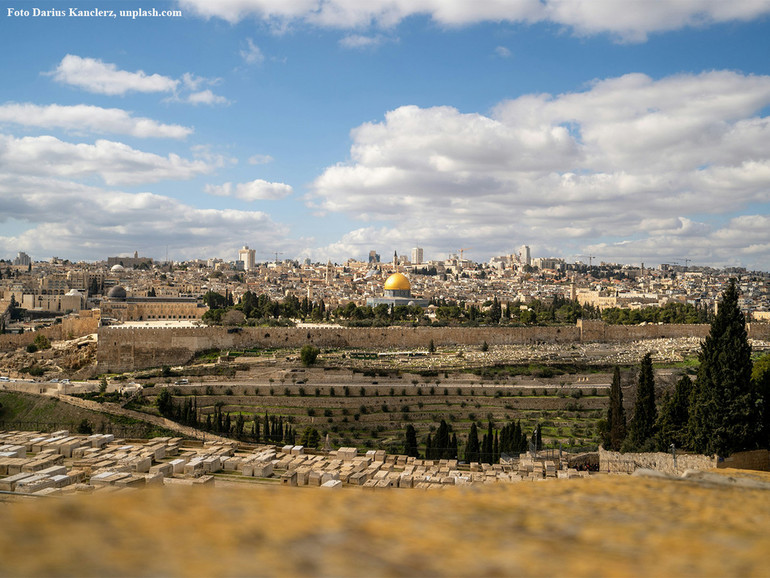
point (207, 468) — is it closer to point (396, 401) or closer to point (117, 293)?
point (396, 401)

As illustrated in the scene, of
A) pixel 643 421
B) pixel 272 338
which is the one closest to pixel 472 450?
pixel 643 421

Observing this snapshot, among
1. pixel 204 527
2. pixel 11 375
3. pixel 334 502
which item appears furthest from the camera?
pixel 11 375

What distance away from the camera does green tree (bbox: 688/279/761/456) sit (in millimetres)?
13039

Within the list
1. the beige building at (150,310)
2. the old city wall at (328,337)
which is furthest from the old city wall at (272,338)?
the beige building at (150,310)

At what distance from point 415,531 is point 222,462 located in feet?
42.3

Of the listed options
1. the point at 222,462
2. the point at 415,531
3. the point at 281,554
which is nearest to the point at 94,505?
the point at 281,554

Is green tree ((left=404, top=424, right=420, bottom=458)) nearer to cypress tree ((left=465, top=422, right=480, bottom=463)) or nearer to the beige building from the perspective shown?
cypress tree ((left=465, top=422, right=480, bottom=463))

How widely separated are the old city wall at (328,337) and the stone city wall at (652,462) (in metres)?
21.3

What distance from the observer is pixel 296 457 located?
15492 millimetres

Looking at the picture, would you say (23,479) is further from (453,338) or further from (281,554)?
(453,338)

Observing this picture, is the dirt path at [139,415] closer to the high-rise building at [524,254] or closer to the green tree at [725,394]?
the green tree at [725,394]

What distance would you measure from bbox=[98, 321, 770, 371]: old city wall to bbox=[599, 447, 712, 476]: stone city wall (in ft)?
69.9

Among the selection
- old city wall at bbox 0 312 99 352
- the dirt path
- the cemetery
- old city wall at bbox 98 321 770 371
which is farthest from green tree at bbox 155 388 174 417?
old city wall at bbox 0 312 99 352

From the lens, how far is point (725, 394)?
521 inches
